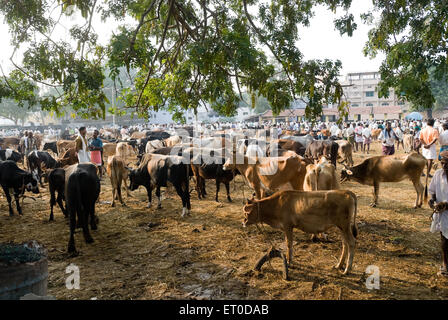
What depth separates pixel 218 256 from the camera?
6129 millimetres

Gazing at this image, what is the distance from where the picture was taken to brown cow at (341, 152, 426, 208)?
9242 mm

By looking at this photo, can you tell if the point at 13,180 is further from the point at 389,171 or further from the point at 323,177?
the point at 389,171

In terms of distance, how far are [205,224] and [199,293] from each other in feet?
11.0

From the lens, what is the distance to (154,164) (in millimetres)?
9703

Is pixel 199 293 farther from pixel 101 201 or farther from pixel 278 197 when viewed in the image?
pixel 101 201

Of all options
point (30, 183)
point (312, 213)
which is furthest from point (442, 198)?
point (30, 183)

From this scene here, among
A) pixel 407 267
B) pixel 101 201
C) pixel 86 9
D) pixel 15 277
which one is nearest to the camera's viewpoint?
pixel 15 277

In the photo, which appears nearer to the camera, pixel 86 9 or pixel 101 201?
Answer: pixel 86 9

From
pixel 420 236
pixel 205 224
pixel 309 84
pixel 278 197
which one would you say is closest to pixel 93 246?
pixel 205 224

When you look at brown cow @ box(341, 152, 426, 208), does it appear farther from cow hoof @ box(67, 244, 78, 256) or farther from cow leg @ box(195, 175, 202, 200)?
cow hoof @ box(67, 244, 78, 256)

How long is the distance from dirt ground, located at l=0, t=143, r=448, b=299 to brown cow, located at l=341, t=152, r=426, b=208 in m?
0.62

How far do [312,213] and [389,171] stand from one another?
5399mm

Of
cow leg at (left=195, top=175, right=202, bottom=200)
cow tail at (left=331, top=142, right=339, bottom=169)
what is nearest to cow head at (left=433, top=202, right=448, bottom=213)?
cow leg at (left=195, top=175, right=202, bottom=200)
